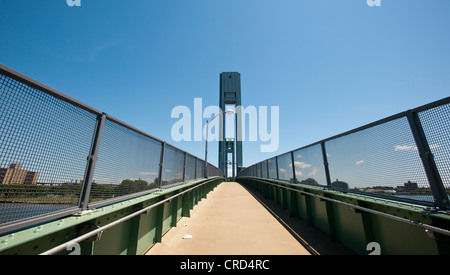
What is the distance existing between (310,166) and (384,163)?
245cm

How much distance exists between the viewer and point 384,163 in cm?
279

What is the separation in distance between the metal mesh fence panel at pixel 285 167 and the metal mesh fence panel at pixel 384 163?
2.80m

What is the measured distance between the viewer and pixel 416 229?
7.04 feet

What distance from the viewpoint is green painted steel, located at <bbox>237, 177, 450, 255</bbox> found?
1952mm

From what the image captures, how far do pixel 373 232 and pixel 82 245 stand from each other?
3.93 m

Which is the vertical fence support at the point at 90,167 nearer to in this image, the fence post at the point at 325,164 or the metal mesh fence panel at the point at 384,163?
the metal mesh fence panel at the point at 384,163

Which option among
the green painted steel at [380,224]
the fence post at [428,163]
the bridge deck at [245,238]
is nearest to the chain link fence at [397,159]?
the fence post at [428,163]

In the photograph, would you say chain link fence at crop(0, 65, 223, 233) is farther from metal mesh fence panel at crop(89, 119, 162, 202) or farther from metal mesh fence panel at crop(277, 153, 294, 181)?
metal mesh fence panel at crop(277, 153, 294, 181)

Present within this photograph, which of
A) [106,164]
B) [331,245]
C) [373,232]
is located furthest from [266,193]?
[106,164]

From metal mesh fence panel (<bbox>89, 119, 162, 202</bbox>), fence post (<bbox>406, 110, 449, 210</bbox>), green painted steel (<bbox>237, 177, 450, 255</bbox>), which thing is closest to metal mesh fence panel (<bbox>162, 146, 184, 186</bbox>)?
metal mesh fence panel (<bbox>89, 119, 162, 202</bbox>)

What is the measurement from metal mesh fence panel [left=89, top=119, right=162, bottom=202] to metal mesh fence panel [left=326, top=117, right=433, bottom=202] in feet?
13.1

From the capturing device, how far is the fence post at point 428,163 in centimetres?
206
